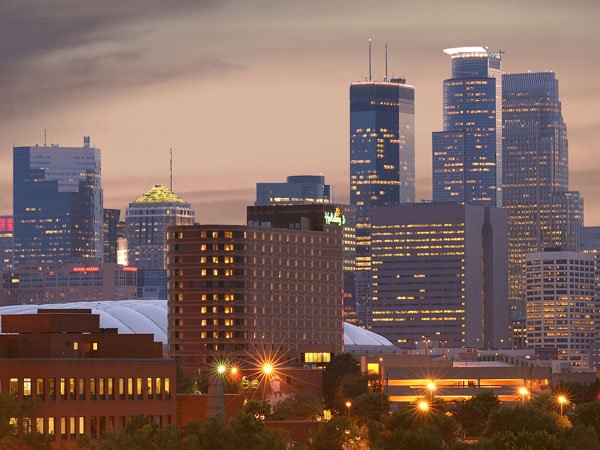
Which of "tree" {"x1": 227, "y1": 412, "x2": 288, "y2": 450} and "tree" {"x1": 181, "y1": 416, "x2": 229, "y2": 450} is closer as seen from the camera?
"tree" {"x1": 181, "y1": 416, "x2": 229, "y2": 450}

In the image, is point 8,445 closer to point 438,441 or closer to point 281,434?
point 281,434

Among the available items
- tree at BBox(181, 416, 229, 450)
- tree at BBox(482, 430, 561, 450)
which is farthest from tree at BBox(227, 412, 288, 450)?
tree at BBox(482, 430, 561, 450)

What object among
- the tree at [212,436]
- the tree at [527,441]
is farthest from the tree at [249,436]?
the tree at [527,441]

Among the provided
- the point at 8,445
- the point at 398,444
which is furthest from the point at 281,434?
the point at 8,445

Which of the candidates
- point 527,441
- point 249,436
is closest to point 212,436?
point 249,436

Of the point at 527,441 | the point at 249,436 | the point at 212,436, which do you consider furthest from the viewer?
the point at 527,441

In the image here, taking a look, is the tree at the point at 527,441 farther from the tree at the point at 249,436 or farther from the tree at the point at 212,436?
the tree at the point at 212,436

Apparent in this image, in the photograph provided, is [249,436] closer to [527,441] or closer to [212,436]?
[212,436]

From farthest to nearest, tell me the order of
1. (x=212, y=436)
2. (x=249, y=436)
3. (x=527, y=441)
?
(x=527, y=441)
(x=249, y=436)
(x=212, y=436)

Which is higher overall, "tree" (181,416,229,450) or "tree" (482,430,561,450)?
"tree" (181,416,229,450)

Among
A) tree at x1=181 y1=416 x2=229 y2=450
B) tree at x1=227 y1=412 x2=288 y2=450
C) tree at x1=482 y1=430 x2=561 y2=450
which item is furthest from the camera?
tree at x1=482 y1=430 x2=561 y2=450

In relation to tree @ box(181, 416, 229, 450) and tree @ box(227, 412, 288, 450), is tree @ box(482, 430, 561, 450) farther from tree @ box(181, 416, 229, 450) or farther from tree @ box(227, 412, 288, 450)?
tree @ box(181, 416, 229, 450)

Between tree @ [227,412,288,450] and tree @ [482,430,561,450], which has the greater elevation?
tree @ [227,412,288,450]

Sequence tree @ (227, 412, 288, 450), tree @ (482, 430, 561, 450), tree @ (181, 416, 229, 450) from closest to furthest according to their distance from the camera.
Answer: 1. tree @ (181, 416, 229, 450)
2. tree @ (227, 412, 288, 450)
3. tree @ (482, 430, 561, 450)
